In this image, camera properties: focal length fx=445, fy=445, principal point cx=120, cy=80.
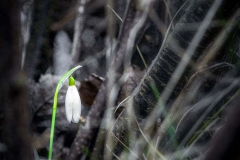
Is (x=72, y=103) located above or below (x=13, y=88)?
below

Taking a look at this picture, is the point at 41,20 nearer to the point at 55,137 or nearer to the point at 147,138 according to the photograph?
the point at 147,138

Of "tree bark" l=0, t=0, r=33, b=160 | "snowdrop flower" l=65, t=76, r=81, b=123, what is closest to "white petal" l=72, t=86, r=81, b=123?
"snowdrop flower" l=65, t=76, r=81, b=123

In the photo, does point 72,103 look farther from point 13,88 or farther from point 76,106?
point 13,88

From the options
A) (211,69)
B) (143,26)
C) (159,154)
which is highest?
(143,26)

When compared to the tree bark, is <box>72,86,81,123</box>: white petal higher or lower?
lower

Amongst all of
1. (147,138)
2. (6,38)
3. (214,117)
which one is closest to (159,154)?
(147,138)

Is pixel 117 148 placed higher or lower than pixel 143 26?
lower

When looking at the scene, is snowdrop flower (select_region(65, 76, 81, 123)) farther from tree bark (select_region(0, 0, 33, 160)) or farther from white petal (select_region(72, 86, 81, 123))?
tree bark (select_region(0, 0, 33, 160))

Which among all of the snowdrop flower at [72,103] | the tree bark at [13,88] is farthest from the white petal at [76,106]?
the tree bark at [13,88]

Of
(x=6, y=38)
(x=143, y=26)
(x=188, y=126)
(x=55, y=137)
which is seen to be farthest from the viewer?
(x=55, y=137)

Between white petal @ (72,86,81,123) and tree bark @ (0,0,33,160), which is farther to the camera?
white petal @ (72,86,81,123)

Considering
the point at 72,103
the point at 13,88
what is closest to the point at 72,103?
the point at 72,103
